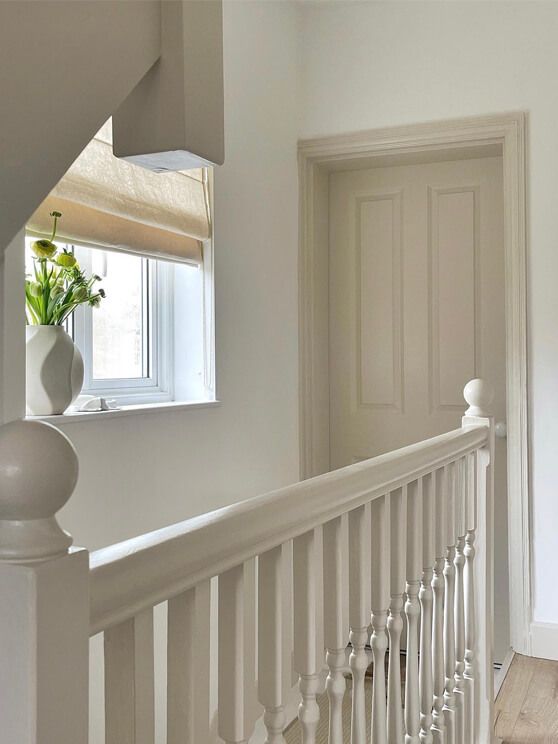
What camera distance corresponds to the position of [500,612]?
325 cm

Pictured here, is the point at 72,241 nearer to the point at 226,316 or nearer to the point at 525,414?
the point at 226,316

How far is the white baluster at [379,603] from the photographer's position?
A: 1320 mm

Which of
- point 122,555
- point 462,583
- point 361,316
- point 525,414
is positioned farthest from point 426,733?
point 361,316

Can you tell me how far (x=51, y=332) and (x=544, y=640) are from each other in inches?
86.5

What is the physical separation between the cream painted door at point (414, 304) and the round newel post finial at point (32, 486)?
9.66ft

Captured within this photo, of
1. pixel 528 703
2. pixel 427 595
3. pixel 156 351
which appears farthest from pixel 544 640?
pixel 156 351

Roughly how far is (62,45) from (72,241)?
1.54 meters

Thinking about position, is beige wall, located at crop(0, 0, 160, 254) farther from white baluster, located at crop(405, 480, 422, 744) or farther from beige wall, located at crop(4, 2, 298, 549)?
beige wall, located at crop(4, 2, 298, 549)

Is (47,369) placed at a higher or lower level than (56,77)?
lower

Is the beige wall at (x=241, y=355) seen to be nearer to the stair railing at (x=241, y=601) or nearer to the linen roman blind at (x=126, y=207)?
the linen roman blind at (x=126, y=207)

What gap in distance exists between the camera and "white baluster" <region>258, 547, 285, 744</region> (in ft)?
3.06

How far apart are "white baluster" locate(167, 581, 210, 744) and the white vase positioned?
4.24ft

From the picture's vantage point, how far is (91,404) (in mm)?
2189

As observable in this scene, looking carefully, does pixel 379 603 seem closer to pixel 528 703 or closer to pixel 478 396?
pixel 478 396
